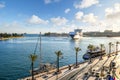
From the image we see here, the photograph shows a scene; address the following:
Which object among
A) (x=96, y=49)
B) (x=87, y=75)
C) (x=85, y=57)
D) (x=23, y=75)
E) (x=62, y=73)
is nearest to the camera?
(x=87, y=75)

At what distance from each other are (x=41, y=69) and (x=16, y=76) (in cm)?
984

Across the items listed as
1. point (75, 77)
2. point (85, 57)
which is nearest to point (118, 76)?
point (75, 77)

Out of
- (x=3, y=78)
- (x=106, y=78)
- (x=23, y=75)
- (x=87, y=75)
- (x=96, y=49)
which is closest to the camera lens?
(x=106, y=78)

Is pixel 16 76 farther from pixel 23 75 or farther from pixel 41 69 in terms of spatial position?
pixel 41 69

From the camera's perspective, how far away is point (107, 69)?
59.4 metres

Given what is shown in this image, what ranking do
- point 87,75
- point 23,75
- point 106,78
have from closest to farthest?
1. point 106,78
2. point 87,75
3. point 23,75

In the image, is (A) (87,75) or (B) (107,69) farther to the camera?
(B) (107,69)

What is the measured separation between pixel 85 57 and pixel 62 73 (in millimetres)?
50418

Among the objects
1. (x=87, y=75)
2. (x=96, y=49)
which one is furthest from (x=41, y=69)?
(x=96, y=49)

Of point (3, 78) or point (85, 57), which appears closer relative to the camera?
point (3, 78)

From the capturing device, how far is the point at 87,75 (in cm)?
5241

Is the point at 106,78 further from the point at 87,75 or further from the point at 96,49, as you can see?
the point at 96,49

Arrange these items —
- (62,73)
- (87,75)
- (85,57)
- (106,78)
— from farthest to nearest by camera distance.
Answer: (85,57) → (62,73) → (87,75) → (106,78)

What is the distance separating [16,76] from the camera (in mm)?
63094
